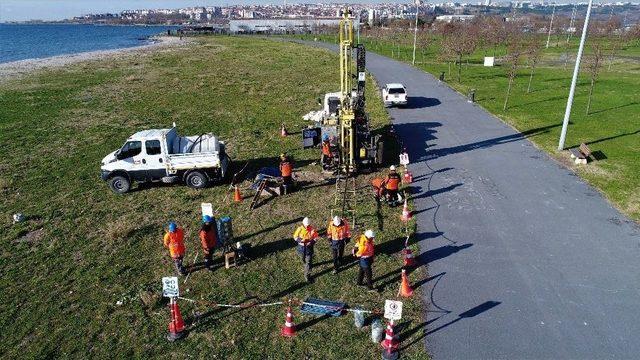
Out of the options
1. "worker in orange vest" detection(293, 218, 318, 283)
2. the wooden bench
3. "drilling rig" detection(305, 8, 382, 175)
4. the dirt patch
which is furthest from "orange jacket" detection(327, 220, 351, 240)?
the wooden bench

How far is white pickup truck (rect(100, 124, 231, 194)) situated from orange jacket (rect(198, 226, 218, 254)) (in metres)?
5.87

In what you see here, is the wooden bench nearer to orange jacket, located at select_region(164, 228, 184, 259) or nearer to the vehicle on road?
the vehicle on road

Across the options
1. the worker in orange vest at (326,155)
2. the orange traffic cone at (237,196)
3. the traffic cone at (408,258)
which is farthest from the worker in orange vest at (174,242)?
the worker in orange vest at (326,155)

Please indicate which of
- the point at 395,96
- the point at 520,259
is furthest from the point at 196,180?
the point at 395,96

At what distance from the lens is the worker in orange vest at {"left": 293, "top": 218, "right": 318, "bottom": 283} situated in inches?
464

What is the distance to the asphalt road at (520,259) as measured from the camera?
998 cm

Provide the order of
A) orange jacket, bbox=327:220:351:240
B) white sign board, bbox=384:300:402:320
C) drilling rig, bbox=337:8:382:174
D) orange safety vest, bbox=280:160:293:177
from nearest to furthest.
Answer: white sign board, bbox=384:300:402:320 < orange jacket, bbox=327:220:351:240 < orange safety vest, bbox=280:160:293:177 < drilling rig, bbox=337:8:382:174

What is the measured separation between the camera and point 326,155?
1970cm

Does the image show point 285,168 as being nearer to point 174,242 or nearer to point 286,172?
point 286,172

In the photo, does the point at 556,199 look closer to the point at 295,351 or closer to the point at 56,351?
the point at 295,351

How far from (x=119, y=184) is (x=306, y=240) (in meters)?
10.1

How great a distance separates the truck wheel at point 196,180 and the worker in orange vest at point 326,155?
520 centimetres

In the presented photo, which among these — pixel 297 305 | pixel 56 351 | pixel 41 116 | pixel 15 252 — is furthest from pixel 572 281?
pixel 41 116

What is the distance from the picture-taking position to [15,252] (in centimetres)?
1402
